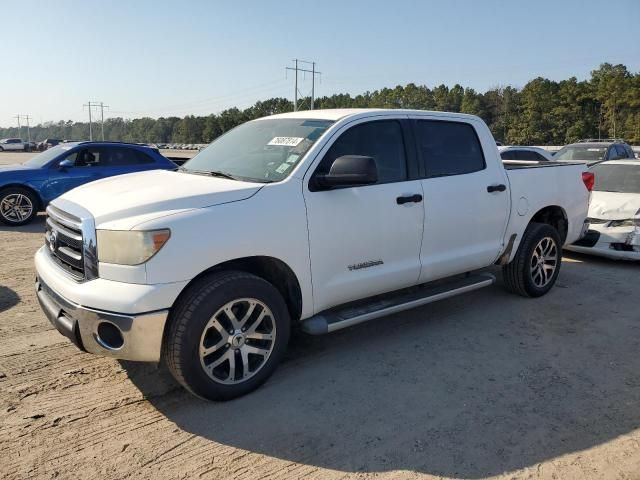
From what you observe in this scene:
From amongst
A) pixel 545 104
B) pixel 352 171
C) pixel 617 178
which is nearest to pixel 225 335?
pixel 352 171

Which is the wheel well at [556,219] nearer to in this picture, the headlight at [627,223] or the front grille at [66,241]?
the headlight at [627,223]

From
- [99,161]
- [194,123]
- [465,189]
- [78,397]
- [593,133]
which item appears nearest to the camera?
[78,397]

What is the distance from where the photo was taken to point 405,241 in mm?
4219

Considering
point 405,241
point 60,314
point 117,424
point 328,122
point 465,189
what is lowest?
point 117,424

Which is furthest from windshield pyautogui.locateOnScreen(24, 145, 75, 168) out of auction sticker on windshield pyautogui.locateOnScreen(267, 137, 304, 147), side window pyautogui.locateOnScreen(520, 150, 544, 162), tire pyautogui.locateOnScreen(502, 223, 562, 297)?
side window pyautogui.locateOnScreen(520, 150, 544, 162)

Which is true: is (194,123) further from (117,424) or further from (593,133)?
(117,424)

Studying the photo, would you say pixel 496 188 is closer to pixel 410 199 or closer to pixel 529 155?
pixel 410 199

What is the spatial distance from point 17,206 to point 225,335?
8527 mm

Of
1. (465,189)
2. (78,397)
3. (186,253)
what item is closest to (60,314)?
(78,397)

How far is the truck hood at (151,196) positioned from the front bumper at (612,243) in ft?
18.1

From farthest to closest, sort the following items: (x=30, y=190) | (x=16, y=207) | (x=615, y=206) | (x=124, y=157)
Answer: (x=124, y=157) < (x=30, y=190) < (x=16, y=207) < (x=615, y=206)

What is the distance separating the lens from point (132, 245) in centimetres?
305

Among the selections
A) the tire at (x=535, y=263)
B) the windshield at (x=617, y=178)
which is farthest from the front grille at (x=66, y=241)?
the windshield at (x=617, y=178)

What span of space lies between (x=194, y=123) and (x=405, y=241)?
466 ft
